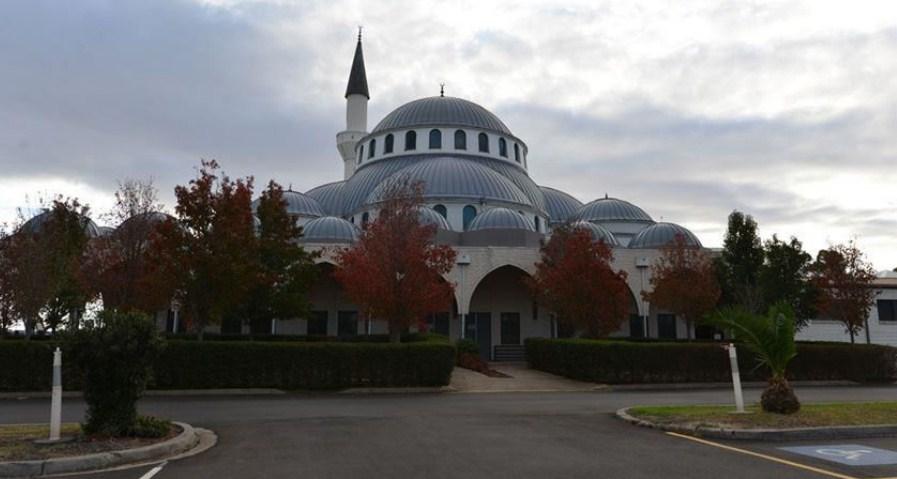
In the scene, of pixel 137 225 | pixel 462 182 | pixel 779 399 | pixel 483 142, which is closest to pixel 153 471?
pixel 779 399

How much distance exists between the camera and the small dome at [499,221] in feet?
121

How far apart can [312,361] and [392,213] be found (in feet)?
22.4

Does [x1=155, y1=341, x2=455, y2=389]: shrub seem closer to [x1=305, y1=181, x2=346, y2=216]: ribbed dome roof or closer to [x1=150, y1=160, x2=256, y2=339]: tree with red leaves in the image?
[x1=150, y1=160, x2=256, y2=339]: tree with red leaves

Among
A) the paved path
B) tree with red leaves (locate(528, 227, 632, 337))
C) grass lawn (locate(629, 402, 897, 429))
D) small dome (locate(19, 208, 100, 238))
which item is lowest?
the paved path

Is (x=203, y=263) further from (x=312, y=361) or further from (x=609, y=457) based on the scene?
(x=609, y=457)

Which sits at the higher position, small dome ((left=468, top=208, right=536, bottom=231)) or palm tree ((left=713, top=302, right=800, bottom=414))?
small dome ((left=468, top=208, right=536, bottom=231))

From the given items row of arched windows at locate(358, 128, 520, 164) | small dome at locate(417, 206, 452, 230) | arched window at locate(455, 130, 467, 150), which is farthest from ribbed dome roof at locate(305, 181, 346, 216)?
small dome at locate(417, 206, 452, 230)

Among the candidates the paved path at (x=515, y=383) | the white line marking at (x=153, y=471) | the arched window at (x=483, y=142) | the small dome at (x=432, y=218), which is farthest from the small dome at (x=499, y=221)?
the white line marking at (x=153, y=471)

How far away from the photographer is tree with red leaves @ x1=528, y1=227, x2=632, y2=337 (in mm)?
26328

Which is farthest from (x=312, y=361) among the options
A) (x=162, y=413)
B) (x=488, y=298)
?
(x=488, y=298)

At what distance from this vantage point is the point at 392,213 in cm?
2391

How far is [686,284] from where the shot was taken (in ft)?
99.9

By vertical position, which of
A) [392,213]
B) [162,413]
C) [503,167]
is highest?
[503,167]

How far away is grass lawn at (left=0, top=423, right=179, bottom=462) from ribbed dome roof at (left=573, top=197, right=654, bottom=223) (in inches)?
1702
